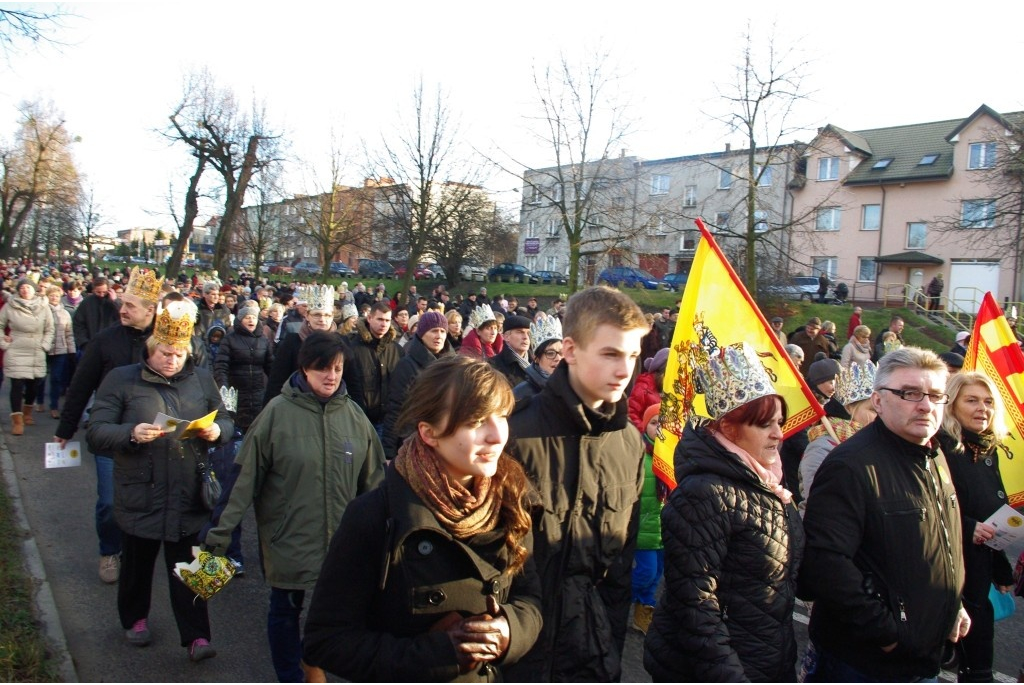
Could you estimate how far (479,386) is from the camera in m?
2.35

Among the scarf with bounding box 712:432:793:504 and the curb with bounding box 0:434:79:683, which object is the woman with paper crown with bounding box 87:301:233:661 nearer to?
the curb with bounding box 0:434:79:683

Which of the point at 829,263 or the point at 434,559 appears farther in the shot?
the point at 829,263

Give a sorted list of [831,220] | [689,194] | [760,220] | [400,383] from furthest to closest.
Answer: [689,194], [831,220], [760,220], [400,383]

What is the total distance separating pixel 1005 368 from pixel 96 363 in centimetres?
618

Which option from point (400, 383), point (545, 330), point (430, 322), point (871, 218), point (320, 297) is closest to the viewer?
point (400, 383)

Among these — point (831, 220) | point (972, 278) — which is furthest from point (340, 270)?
point (972, 278)

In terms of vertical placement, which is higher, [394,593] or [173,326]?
[173,326]

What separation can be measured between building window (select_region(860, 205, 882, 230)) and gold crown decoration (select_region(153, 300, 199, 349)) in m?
45.2

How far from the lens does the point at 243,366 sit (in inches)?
326

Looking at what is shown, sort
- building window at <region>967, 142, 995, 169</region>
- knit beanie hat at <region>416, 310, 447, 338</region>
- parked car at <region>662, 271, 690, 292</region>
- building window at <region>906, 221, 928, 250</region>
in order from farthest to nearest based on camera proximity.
→ parked car at <region>662, 271, 690, 292</region> < building window at <region>906, 221, 928, 250</region> < building window at <region>967, 142, 995, 169</region> < knit beanie hat at <region>416, 310, 447, 338</region>

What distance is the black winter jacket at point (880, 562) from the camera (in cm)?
297

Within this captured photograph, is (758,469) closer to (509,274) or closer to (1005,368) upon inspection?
(1005,368)

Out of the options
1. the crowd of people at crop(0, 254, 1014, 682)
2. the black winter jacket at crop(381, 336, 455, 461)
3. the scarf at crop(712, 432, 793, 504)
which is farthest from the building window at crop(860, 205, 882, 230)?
the scarf at crop(712, 432, 793, 504)

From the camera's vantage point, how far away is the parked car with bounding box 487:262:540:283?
46.2 m
